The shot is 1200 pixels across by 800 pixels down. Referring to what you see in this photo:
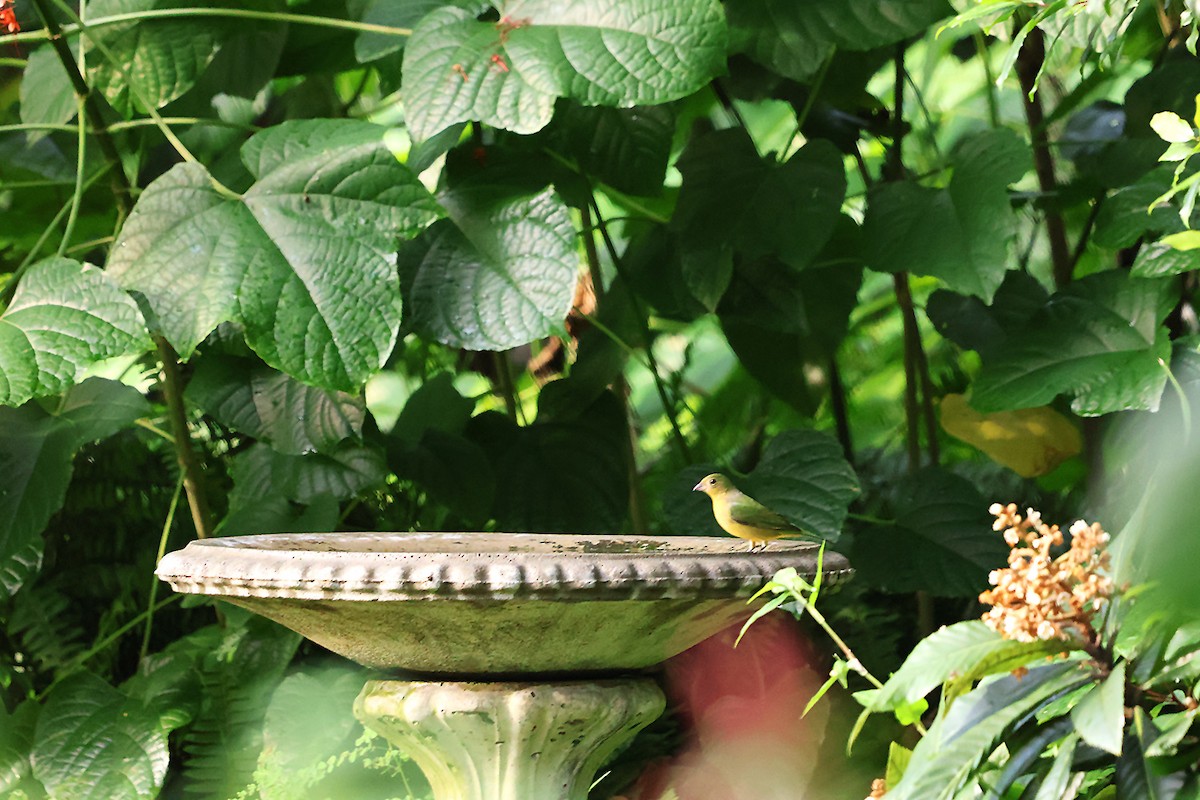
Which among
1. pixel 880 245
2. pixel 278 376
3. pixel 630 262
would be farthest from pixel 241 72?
pixel 880 245

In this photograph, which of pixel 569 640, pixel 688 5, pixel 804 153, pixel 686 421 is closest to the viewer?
pixel 569 640

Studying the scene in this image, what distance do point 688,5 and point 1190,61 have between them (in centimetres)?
88

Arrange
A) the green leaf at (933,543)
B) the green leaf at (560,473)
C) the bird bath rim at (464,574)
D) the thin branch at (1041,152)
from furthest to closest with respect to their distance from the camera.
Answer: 1. the thin branch at (1041,152)
2. the green leaf at (560,473)
3. the green leaf at (933,543)
4. the bird bath rim at (464,574)

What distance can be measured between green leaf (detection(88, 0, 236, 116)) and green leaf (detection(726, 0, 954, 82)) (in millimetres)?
783

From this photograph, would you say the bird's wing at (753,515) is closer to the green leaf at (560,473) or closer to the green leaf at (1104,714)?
the green leaf at (560,473)

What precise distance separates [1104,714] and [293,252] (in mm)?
1020

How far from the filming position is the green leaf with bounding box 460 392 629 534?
1.84 metres

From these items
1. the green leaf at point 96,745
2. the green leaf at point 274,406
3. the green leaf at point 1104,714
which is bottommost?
the green leaf at point 96,745

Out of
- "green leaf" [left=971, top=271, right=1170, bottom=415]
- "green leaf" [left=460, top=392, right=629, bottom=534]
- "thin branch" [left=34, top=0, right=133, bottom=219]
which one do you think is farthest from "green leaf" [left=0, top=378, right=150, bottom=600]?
"green leaf" [left=971, top=271, right=1170, bottom=415]

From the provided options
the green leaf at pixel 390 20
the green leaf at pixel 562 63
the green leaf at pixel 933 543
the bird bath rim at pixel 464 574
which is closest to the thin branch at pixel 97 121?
the green leaf at pixel 390 20

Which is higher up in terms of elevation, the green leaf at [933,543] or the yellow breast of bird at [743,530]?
the yellow breast of bird at [743,530]

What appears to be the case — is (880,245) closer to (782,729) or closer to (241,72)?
(782,729)

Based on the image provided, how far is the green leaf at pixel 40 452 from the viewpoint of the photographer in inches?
62.9

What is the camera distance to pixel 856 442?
319cm
